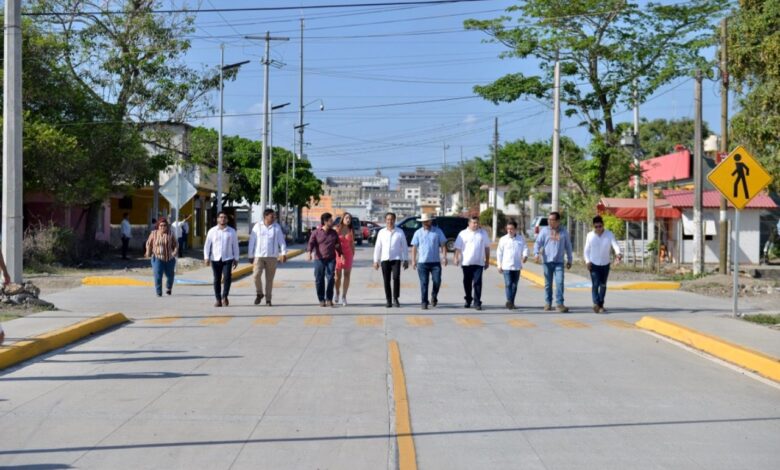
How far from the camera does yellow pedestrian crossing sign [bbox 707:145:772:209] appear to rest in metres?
16.7

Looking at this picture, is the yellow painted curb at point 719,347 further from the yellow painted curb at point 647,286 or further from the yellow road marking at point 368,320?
the yellow painted curb at point 647,286

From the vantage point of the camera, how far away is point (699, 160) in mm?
29578

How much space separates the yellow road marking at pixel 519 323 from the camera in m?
16.6

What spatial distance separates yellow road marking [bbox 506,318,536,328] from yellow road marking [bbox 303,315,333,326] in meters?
3.18

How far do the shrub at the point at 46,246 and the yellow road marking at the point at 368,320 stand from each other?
52.3 ft

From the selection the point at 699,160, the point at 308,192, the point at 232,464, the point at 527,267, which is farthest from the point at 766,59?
the point at 308,192

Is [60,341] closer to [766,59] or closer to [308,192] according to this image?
[766,59]

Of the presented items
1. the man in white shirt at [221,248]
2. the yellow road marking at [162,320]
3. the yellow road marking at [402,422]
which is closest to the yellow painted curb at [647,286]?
the man in white shirt at [221,248]

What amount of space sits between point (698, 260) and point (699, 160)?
130 inches

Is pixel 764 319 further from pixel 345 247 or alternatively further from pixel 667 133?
pixel 667 133

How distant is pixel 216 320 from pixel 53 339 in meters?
4.24

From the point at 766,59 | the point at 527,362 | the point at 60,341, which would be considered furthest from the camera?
the point at 766,59

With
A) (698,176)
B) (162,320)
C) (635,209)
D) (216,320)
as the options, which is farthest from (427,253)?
(635,209)

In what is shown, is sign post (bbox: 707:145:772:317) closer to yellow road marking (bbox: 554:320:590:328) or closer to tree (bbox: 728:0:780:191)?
yellow road marking (bbox: 554:320:590:328)
